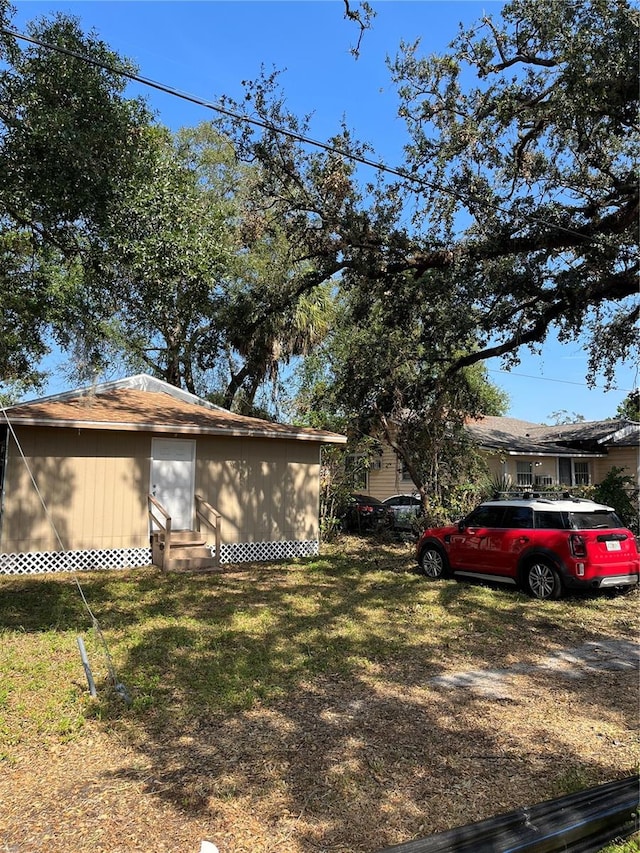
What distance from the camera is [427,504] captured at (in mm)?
15930

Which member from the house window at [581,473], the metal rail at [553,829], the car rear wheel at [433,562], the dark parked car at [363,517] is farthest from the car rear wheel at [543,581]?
the house window at [581,473]

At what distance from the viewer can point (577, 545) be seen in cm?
871

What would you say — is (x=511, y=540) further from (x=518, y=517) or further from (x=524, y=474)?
(x=524, y=474)

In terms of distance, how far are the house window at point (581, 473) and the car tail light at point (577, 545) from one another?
1765 cm

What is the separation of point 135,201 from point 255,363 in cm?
972

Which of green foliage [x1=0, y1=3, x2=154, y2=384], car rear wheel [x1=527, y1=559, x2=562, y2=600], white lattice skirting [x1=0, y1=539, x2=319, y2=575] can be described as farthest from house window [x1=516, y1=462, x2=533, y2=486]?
green foliage [x1=0, y1=3, x2=154, y2=384]

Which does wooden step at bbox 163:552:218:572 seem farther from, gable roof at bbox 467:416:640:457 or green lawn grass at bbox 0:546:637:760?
gable roof at bbox 467:416:640:457

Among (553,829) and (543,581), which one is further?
(543,581)

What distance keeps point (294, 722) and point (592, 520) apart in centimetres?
612

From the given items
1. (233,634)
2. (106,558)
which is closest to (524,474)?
(106,558)

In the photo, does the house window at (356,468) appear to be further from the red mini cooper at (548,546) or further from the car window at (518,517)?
the car window at (518,517)

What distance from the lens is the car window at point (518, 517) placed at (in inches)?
375

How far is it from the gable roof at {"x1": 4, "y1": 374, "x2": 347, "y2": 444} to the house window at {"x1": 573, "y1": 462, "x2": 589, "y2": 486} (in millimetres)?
14873

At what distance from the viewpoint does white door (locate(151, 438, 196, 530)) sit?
12742mm
